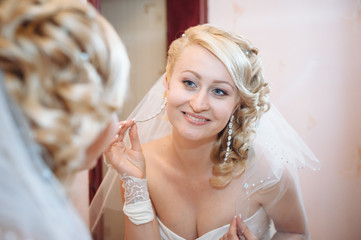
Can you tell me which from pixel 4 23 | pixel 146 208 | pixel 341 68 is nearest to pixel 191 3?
pixel 341 68

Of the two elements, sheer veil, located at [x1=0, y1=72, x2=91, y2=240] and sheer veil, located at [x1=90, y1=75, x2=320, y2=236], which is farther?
sheer veil, located at [x1=90, y1=75, x2=320, y2=236]

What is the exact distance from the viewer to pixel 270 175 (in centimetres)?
152

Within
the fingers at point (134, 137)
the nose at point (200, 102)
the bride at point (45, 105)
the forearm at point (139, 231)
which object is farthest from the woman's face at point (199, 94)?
the bride at point (45, 105)

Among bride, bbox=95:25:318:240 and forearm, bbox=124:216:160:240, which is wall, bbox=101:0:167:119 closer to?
bride, bbox=95:25:318:240

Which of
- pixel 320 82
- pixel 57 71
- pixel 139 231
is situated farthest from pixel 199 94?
pixel 320 82

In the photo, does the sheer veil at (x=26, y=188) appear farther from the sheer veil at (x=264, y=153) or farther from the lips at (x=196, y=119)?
the sheer veil at (x=264, y=153)

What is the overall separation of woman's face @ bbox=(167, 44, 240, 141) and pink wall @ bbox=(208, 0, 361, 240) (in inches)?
43.1

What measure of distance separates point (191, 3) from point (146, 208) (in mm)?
1548

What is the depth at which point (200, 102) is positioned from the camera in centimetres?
131

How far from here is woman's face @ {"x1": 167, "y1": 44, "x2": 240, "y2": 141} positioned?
1315 mm

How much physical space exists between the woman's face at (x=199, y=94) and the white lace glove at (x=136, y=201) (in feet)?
0.95

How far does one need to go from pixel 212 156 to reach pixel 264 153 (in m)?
0.26

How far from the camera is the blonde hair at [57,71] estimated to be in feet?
1.95

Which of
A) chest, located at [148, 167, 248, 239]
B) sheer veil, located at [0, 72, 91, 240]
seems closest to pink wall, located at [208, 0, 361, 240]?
chest, located at [148, 167, 248, 239]
